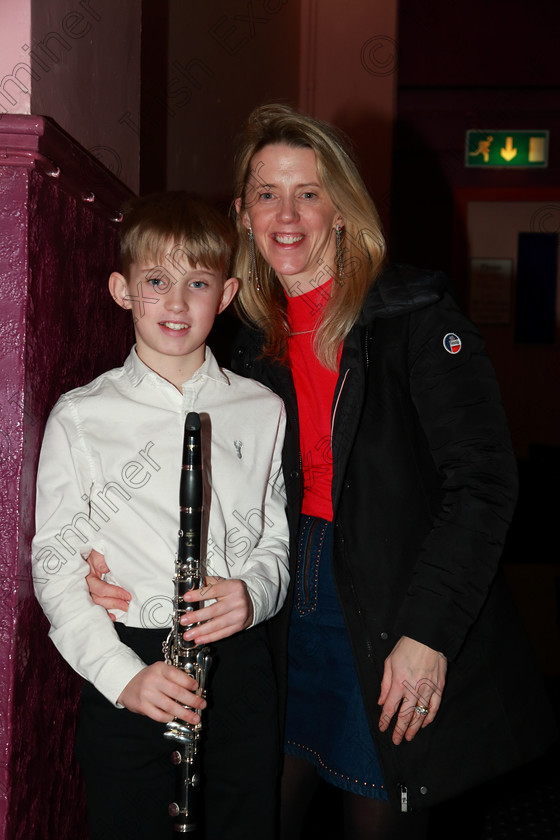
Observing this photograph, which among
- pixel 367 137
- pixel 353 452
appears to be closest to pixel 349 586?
pixel 353 452

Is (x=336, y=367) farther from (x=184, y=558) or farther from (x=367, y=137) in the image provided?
(x=367, y=137)

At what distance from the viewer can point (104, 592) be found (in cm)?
120

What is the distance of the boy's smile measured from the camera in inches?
51.1

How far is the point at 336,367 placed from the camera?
4.65ft

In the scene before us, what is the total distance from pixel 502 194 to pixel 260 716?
16.9 feet

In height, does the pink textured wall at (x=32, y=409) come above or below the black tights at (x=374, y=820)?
above

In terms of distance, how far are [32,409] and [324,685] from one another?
2.14 ft

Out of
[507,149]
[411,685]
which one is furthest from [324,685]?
[507,149]

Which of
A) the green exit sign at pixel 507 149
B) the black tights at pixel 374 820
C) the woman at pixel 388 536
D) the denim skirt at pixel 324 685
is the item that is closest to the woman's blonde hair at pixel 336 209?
the woman at pixel 388 536

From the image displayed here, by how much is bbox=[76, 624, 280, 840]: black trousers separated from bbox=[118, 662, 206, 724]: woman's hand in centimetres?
11

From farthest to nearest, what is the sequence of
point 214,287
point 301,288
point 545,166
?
point 545,166 < point 301,288 < point 214,287

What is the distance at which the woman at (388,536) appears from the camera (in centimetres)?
124

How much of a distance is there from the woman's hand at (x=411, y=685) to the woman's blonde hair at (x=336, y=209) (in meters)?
0.48

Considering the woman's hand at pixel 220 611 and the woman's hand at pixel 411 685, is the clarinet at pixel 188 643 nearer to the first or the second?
the woman's hand at pixel 220 611
